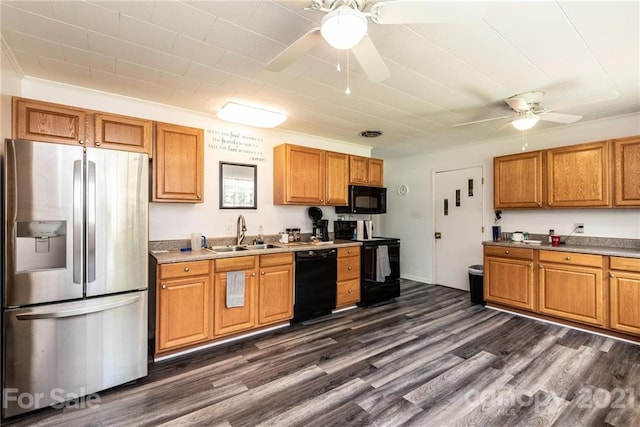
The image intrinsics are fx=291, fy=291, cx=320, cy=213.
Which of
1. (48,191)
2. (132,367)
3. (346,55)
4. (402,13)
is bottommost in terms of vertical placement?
(132,367)

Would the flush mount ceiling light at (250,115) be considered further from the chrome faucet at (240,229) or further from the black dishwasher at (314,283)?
the black dishwasher at (314,283)

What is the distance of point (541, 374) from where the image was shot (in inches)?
93.4

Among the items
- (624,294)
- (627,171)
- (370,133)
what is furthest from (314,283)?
(627,171)

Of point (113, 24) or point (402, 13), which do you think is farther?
point (113, 24)

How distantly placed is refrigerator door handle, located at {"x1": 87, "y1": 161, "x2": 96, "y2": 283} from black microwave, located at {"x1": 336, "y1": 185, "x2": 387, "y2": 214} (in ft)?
10.0

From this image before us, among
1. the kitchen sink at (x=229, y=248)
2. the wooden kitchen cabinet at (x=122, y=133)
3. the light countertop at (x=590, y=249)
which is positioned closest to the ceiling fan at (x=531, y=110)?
the light countertop at (x=590, y=249)

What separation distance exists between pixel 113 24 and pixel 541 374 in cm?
402

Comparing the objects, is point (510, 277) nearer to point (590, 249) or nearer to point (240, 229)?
point (590, 249)

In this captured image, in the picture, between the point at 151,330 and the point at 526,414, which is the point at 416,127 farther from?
the point at 151,330

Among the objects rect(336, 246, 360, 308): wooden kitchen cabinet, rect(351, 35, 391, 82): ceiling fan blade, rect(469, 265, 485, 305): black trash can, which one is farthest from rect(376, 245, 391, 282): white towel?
rect(351, 35, 391, 82): ceiling fan blade

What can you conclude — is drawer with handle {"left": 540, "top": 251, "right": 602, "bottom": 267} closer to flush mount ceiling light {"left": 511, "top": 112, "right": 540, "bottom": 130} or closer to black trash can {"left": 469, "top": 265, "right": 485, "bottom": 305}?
black trash can {"left": 469, "top": 265, "right": 485, "bottom": 305}

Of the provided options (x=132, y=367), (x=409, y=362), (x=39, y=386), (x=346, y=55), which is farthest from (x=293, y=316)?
(x=346, y=55)

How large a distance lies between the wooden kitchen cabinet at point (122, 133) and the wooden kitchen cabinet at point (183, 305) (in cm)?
116

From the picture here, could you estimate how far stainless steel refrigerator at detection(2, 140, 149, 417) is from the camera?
6.15 feet
